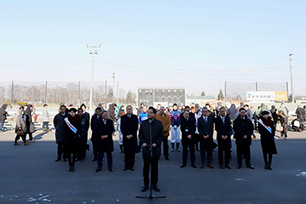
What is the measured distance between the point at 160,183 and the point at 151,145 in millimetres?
1152

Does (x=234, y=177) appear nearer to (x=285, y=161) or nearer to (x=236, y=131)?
A: (x=236, y=131)

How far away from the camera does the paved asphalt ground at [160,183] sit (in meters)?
5.20

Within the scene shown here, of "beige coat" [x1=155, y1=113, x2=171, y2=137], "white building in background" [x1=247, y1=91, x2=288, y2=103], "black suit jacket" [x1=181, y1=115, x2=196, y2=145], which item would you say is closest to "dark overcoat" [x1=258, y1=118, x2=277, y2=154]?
"black suit jacket" [x1=181, y1=115, x2=196, y2=145]

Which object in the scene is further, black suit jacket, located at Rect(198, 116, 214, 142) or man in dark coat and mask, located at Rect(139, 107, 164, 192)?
black suit jacket, located at Rect(198, 116, 214, 142)

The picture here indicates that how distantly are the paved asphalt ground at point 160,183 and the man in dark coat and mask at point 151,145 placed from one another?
32 cm

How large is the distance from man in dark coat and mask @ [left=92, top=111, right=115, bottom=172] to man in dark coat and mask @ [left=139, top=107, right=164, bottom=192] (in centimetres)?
180

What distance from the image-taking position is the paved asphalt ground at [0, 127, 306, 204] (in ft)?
17.0

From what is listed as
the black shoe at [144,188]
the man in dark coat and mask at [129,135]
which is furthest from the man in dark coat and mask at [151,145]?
the man in dark coat and mask at [129,135]

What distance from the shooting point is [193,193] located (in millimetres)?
5461

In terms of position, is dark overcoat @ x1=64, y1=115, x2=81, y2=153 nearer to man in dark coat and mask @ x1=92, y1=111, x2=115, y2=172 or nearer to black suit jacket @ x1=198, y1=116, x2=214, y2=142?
man in dark coat and mask @ x1=92, y1=111, x2=115, y2=172

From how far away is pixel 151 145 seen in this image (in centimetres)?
566

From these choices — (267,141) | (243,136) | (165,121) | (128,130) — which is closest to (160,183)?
(128,130)

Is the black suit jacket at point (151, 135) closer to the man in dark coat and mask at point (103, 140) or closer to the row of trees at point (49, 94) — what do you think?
the man in dark coat and mask at point (103, 140)

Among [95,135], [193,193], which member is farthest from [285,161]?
[95,135]
